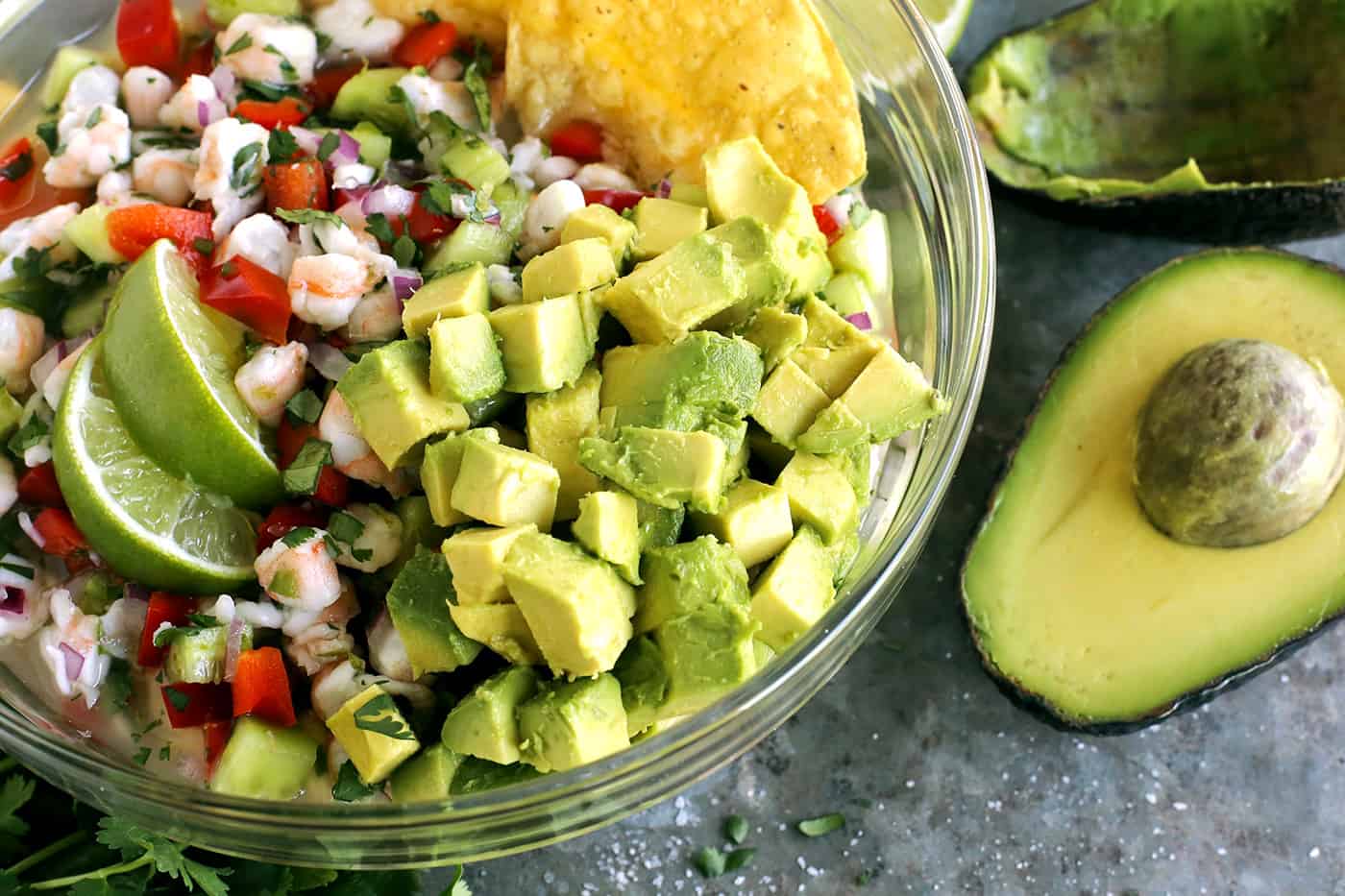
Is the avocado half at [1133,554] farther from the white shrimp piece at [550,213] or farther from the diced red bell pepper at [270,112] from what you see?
the diced red bell pepper at [270,112]

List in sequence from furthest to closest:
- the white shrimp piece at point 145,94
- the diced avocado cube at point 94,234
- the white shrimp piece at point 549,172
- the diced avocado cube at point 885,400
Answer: the white shrimp piece at point 145,94 → the white shrimp piece at point 549,172 → the diced avocado cube at point 94,234 → the diced avocado cube at point 885,400

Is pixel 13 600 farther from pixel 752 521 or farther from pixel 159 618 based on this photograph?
pixel 752 521

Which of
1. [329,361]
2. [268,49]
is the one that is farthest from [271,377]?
[268,49]

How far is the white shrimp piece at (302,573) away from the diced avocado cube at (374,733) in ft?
0.48

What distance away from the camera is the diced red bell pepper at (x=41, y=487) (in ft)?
5.99

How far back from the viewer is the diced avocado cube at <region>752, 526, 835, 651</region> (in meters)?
1.63

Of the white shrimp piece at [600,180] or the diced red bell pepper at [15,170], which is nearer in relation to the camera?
the white shrimp piece at [600,180]

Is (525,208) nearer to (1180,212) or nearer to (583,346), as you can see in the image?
(583,346)

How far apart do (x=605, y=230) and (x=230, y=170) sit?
0.61 m

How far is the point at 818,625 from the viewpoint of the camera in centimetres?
168

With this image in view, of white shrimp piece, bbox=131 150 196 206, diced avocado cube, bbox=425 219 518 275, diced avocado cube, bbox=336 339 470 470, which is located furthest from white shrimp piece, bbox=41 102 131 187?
diced avocado cube, bbox=336 339 470 470

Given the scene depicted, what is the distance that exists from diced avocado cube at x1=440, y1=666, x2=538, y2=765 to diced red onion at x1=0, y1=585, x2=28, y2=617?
0.72 m

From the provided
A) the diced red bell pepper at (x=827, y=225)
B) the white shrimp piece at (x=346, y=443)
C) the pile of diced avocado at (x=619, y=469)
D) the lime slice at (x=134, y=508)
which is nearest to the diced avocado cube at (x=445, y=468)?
the pile of diced avocado at (x=619, y=469)

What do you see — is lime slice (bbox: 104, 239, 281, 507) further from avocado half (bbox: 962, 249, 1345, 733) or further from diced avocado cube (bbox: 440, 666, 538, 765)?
avocado half (bbox: 962, 249, 1345, 733)
